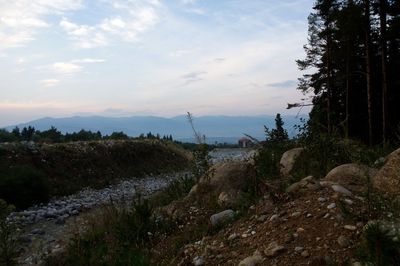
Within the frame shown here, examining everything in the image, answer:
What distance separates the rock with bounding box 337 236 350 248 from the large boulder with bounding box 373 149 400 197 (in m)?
1.46

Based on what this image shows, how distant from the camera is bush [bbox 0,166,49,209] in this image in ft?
53.5

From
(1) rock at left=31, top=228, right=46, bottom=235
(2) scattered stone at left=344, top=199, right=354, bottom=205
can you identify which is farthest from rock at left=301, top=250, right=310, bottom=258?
(1) rock at left=31, top=228, right=46, bottom=235

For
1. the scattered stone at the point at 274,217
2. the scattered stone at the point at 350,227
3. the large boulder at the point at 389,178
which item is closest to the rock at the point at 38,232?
the scattered stone at the point at 274,217

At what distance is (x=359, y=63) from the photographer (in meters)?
30.8

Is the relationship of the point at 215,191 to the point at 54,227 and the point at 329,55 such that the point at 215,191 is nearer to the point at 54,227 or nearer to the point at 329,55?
the point at 54,227

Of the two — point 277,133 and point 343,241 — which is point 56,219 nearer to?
point 277,133

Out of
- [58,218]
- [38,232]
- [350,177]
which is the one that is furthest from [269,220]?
[58,218]

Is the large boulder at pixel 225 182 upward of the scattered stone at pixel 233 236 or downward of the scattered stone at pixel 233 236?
upward

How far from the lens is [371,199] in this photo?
520cm

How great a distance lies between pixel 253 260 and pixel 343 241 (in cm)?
94

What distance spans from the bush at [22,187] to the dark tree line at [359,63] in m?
12.1

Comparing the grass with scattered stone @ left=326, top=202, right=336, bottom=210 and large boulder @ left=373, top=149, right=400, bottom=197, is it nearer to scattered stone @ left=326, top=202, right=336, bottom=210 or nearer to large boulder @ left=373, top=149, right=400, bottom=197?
scattered stone @ left=326, top=202, right=336, bottom=210

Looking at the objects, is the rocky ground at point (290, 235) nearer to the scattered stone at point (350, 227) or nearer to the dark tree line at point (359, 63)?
the scattered stone at point (350, 227)

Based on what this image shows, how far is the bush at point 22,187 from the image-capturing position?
16312mm
